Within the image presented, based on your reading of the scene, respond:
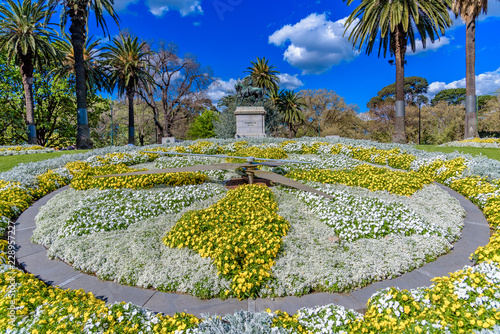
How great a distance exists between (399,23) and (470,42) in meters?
7.24

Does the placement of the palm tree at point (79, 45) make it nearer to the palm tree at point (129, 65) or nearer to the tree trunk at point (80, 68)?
the tree trunk at point (80, 68)

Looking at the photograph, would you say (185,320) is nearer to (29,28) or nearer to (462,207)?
(462,207)

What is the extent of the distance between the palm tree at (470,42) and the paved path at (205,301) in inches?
872

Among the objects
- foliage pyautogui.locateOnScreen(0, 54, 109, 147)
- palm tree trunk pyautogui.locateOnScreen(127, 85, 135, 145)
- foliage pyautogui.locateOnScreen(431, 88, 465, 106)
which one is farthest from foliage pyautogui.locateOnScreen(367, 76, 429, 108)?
foliage pyautogui.locateOnScreen(0, 54, 109, 147)

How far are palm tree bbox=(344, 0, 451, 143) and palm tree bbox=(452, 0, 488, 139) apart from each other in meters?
2.72

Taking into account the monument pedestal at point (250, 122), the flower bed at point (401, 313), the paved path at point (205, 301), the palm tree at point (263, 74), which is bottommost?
the paved path at point (205, 301)

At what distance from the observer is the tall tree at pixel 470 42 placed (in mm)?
19719

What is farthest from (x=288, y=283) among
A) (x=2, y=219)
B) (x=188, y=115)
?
(x=188, y=115)

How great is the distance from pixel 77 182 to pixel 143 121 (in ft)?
129

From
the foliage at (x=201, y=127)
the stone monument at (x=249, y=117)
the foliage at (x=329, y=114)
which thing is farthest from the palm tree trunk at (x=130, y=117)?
the foliage at (x=329, y=114)

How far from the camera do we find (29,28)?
68.3ft

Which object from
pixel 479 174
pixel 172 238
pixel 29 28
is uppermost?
pixel 29 28

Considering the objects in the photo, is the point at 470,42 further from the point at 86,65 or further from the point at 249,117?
the point at 86,65

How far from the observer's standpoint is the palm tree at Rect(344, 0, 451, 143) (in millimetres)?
17547
